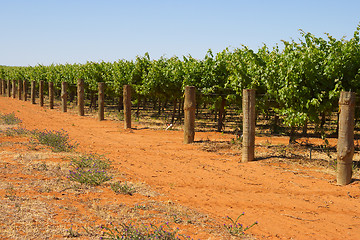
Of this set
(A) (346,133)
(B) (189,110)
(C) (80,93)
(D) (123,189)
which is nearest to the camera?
(D) (123,189)

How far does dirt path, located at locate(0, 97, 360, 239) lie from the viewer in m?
5.63

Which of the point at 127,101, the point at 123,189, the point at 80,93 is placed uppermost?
the point at 80,93

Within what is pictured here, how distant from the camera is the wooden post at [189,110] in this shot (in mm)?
12383

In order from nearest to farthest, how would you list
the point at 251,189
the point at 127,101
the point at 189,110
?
the point at 251,189
the point at 189,110
the point at 127,101

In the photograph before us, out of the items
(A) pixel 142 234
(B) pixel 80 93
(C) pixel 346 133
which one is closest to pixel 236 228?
(A) pixel 142 234

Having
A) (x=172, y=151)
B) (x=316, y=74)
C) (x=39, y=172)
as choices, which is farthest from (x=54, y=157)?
(x=316, y=74)

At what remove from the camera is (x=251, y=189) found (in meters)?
7.47

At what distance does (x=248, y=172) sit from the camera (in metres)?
8.90

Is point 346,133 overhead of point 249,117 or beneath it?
beneath

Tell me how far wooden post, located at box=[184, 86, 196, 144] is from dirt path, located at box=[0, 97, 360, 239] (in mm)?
572

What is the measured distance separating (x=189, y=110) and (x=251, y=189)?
546 centimetres

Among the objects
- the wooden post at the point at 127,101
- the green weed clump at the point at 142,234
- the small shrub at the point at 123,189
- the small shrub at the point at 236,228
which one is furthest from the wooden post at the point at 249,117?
the wooden post at the point at 127,101

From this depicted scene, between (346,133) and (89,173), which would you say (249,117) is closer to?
(346,133)

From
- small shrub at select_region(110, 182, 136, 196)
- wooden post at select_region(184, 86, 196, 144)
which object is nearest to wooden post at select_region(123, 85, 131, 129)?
wooden post at select_region(184, 86, 196, 144)
